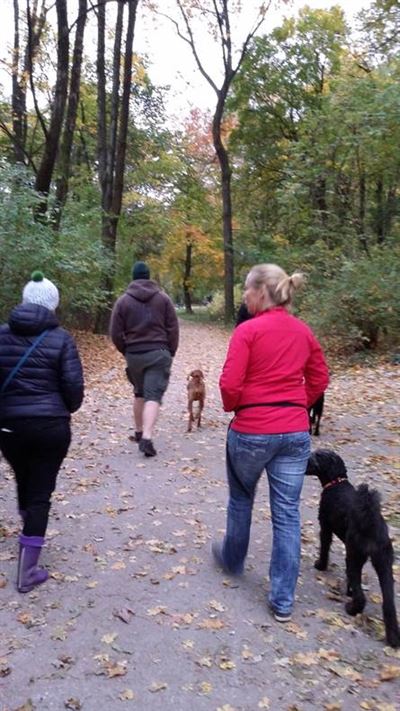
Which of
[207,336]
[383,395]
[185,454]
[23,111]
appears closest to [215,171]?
[207,336]

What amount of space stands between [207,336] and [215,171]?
46.3 ft

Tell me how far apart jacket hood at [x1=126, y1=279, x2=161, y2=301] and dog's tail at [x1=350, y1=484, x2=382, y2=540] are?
432 cm

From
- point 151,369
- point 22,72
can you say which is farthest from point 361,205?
point 151,369

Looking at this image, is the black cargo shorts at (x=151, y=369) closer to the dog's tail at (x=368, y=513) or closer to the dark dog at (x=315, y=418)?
the dark dog at (x=315, y=418)

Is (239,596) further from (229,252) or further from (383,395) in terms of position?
(229,252)

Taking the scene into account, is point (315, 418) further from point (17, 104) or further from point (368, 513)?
point (17, 104)

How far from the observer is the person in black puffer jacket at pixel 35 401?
4.41 m

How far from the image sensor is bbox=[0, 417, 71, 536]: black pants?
4.40 m

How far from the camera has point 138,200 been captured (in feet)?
105

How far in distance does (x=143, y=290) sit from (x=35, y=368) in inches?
138

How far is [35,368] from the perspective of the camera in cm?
442

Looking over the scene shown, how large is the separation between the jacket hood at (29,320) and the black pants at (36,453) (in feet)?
1.99

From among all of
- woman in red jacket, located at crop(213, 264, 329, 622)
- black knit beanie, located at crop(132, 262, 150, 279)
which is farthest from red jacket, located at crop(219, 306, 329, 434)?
black knit beanie, located at crop(132, 262, 150, 279)

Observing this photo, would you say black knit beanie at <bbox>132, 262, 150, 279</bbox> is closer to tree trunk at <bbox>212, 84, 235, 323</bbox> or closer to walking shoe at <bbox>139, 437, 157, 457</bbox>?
walking shoe at <bbox>139, 437, 157, 457</bbox>
